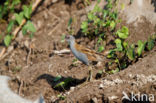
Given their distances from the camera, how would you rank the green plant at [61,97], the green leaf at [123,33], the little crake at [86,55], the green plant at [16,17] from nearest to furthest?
the green plant at [61,97], the little crake at [86,55], the green leaf at [123,33], the green plant at [16,17]

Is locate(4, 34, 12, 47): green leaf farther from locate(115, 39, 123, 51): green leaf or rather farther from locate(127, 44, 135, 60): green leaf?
locate(127, 44, 135, 60): green leaf


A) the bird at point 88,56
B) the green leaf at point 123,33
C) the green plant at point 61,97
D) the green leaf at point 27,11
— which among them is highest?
the green leaf at point 27,11

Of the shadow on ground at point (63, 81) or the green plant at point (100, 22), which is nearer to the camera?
the shadow on ground at point (63, 81)

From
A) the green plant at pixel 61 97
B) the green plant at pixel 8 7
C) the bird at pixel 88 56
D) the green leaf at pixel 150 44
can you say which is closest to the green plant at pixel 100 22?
the bird at pixel 88 56

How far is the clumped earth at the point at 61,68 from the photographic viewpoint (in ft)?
16.5

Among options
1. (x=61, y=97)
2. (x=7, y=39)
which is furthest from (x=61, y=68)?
(x=7, y=39)

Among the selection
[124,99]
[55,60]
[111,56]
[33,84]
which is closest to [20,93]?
[33,84]

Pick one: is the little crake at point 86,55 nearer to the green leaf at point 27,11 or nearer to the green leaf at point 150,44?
the green leaf at point 150,44

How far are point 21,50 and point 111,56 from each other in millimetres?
3588

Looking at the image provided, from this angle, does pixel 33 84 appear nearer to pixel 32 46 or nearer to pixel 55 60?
pixel 55 60

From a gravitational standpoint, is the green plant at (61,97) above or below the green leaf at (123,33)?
below

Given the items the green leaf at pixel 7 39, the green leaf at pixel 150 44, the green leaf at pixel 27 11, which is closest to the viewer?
the green leaf at pixel 150 44

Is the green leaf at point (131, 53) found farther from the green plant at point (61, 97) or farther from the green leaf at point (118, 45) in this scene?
the green plant at point (61, 97)

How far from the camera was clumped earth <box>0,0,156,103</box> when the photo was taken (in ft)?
16.5
